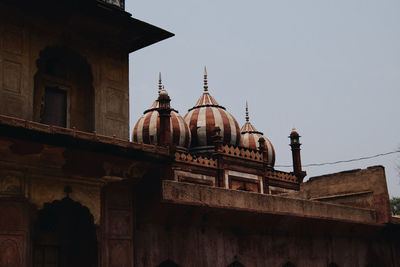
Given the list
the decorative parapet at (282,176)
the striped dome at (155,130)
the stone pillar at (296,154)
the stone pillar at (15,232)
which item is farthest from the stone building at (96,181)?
the stone pillar at (296,154)

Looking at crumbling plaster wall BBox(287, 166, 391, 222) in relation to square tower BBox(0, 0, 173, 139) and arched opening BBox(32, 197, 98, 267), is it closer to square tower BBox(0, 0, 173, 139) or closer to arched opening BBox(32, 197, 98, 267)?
square tower BBox(0, 0, 173, 139)

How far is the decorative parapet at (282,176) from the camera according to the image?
98.3ft

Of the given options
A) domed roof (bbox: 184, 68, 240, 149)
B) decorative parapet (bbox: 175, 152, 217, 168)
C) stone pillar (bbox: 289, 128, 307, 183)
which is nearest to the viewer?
decorative parapet (bbox: 175, 152, 217, 168)

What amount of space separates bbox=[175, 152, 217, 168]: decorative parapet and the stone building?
1031 cm

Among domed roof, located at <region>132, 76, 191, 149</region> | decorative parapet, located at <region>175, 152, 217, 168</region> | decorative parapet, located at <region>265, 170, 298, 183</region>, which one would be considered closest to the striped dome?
domed roof, located at <region>132, 76, 191, 149</region>

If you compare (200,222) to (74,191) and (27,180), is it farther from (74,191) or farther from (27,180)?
(27,180)

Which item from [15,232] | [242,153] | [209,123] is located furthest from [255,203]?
[209,123]

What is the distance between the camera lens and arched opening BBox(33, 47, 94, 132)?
11.6 metres

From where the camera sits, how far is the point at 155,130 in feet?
94.6

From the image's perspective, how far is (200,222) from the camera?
44.2 ft

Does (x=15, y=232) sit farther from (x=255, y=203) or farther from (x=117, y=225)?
(x=255, y=203)

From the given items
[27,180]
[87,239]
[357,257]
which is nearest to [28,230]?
[27,180]

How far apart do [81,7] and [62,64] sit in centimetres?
137

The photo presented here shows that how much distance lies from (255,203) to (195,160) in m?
12.0
